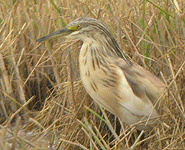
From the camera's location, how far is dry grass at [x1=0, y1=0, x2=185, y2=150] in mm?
2301

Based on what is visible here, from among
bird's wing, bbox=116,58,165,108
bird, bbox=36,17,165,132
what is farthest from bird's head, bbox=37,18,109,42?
bird's wing, bbox=116,58,165,108

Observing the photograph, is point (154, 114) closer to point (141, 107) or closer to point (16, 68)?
point (141, 107)

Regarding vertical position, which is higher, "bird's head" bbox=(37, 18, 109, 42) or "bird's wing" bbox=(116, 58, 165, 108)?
"bird's head" bbox=(37, 18, 109, 42)

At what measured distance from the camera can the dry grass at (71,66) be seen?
2.30 meters

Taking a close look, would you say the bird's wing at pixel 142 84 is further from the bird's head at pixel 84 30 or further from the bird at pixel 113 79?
the bird's head at pixel 84 30

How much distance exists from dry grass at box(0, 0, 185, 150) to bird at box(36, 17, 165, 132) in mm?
87

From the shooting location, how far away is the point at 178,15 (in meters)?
2.34

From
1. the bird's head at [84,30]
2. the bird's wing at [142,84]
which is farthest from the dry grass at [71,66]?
the bird's head at [84,30]

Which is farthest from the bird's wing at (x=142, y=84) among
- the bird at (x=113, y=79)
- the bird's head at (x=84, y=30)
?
the bird's head at (x=84, y=30)

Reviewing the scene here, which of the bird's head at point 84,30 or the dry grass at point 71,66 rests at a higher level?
the bird's head at point 84,30

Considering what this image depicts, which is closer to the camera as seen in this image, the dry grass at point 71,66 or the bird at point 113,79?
the bird at point 113,79

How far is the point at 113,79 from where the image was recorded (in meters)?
2.15

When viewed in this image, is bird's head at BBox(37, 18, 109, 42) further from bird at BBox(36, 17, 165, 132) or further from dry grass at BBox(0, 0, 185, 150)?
dry grass at BBox(0, 0, 185, 150)

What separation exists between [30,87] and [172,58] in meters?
1.05
